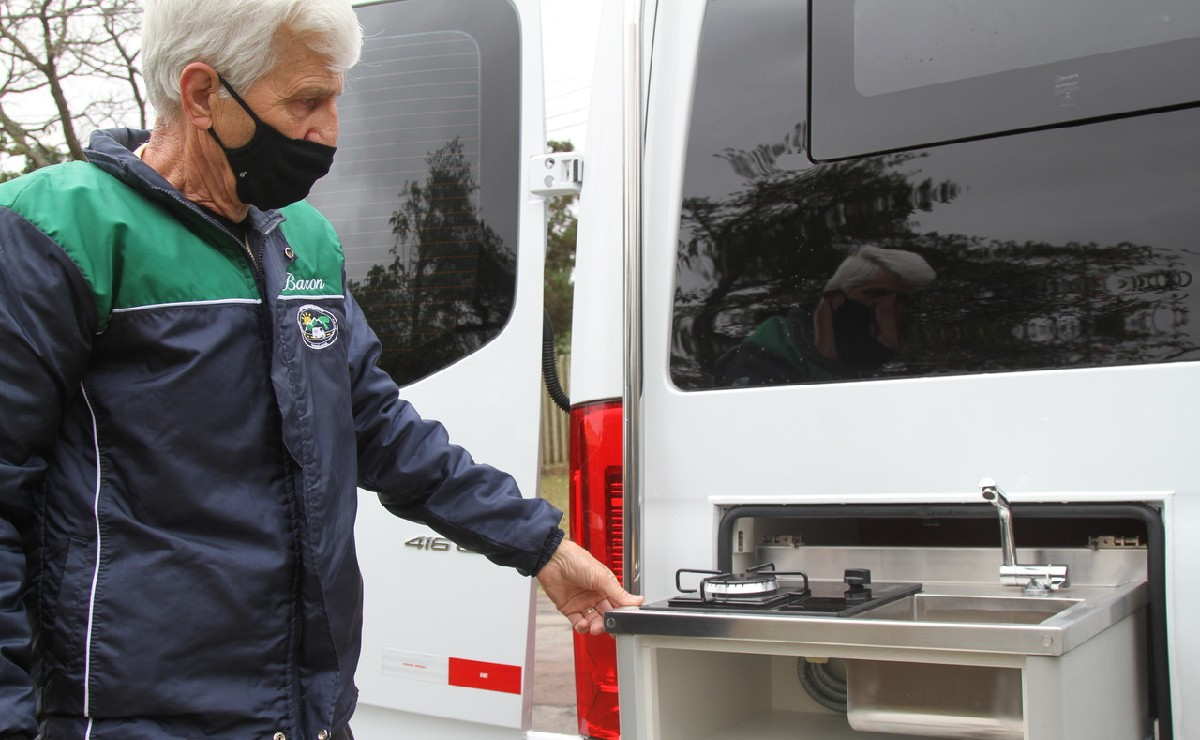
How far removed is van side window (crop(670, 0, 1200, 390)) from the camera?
174cm

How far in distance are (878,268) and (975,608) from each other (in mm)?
534

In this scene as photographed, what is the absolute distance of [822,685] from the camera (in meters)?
2.06

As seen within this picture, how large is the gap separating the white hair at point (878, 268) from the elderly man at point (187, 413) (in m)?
0.78

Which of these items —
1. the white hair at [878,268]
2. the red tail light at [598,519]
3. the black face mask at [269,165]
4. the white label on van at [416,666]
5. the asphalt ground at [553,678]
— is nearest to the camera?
the black face mask at [269,165]

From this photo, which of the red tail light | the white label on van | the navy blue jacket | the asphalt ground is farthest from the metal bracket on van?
the asphalt ground

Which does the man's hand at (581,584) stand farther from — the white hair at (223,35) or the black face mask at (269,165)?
the white hair at (223,35)

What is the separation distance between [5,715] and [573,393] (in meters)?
1.15

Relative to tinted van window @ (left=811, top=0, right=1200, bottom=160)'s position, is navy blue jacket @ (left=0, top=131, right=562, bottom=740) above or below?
below

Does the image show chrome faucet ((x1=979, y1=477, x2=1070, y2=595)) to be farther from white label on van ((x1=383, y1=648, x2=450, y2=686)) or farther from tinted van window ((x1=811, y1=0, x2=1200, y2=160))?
white label on van ((x1=383, y1=648, x2=450, y2=686))

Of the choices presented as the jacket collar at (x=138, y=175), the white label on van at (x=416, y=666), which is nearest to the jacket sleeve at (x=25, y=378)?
the jacket collar at (x=138, y=175)

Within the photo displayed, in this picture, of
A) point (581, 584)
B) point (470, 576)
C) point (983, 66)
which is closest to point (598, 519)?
point (581, 584)

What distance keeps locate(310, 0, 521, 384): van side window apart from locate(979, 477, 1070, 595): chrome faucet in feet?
4.04

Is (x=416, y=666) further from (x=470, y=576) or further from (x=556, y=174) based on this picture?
(x=556, y=174)

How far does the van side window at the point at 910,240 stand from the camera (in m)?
1.74
